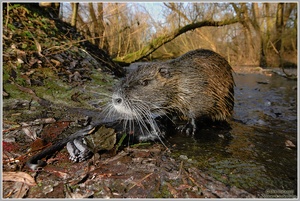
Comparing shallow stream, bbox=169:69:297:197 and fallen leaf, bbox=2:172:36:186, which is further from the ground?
fallen leaf, bbox=2:172:36:186

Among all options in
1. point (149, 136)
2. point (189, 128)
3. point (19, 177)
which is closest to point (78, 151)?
point (19, 177)

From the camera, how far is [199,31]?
13445 mm

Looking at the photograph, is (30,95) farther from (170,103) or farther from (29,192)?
(29,192)

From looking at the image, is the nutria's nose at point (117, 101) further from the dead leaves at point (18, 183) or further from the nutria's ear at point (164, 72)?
the dead leaves at point (18, 183)

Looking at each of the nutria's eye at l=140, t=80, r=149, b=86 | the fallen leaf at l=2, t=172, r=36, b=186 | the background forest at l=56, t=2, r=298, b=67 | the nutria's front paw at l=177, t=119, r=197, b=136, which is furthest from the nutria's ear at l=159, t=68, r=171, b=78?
the background forest at l=56, t=2, r=298, b=67

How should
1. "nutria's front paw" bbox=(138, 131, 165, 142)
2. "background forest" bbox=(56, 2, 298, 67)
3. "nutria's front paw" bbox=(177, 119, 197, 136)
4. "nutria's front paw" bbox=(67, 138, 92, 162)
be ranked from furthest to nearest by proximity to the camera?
"background forest" bbox=(56, 2, 298, 67), "nutria's front paw" bbox=(177, 119, 197, 136), "nutria's front paw" bbox=(138, 131, 165, 142), "nutria's front paw" bbox=(67, 138, 92, 162)

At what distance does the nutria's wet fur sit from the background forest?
226 inches

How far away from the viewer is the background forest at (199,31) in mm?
9445

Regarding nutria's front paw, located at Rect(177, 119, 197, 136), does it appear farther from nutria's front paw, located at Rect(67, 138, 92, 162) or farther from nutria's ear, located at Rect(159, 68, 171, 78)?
nutria's front paw, located at Rect(67, 138, 92, 162)

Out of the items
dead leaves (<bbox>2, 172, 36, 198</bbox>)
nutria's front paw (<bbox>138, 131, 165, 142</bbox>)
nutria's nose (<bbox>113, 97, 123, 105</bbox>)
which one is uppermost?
nutria's nose (<bbox>113, 97, 123, 105</bbox>)

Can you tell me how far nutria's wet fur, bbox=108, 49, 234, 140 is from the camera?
2535mm

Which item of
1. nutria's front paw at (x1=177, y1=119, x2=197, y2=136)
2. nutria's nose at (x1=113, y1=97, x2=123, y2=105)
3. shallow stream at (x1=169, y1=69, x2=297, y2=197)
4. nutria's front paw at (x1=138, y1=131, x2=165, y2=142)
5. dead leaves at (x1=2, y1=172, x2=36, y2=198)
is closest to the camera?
dead leaves at (x1=2, y1=172, x2=36, y2=198)

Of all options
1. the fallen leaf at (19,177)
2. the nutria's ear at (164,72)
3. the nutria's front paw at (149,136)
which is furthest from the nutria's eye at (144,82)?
the fallen leaf at (19,177)

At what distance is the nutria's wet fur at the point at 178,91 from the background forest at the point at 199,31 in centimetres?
575
